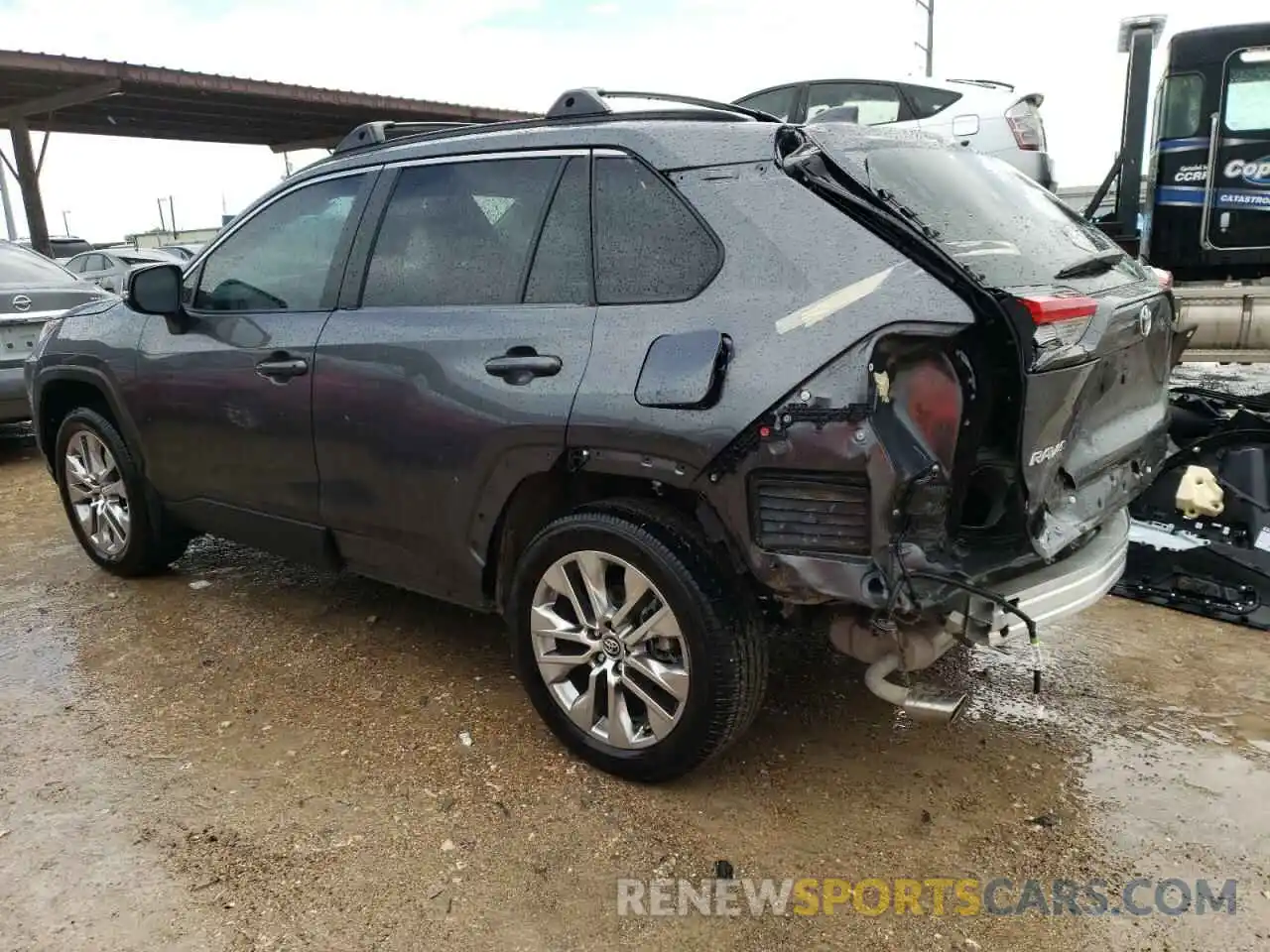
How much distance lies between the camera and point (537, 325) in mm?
2859

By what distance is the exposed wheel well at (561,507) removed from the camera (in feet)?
8.55

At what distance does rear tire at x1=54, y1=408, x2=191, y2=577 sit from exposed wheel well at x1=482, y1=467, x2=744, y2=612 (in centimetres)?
218

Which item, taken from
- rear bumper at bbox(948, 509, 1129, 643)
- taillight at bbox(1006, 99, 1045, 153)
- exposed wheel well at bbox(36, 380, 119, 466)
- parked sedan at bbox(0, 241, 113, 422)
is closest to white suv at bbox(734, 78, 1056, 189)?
taillight at bbox(1006, 99, 1045, 153)

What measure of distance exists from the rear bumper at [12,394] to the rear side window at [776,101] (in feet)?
21.6

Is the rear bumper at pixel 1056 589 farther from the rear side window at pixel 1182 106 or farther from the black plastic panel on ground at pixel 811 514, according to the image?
the rear side window at pixel 1182 106

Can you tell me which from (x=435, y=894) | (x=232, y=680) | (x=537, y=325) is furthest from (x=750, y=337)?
(x=232, y=680)

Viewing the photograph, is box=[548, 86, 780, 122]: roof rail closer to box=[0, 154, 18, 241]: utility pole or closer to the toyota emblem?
the toyota emblem

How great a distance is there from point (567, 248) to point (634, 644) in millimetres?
1208

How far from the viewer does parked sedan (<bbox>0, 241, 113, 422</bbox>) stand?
700cm

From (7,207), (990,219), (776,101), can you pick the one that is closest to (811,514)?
(990,219)

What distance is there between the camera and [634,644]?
→ 9.05 feet

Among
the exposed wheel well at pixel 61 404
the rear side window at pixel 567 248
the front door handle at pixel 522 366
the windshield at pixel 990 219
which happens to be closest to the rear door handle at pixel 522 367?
the front door handle at pixel 522 366

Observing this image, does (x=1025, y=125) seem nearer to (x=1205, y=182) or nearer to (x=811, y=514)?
(x=1205, y=182)

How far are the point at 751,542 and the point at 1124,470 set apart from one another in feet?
4.52
